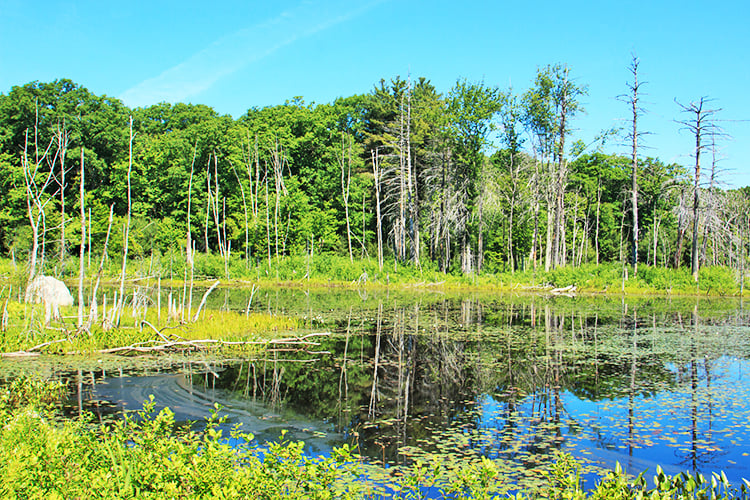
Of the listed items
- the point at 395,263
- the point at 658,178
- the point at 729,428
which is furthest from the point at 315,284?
the point at 658,178

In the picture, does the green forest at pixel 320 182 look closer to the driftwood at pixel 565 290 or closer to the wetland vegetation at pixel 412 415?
the driftwood at pixel 565 290

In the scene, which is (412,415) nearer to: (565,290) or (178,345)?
(178,345)

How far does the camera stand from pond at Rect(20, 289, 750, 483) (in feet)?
23.3

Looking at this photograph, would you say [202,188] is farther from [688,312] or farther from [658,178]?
[658,178]

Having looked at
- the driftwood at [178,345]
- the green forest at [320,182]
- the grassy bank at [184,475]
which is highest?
the green forest at [320,182]

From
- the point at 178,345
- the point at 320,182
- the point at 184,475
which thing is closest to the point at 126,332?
the point at 178,345

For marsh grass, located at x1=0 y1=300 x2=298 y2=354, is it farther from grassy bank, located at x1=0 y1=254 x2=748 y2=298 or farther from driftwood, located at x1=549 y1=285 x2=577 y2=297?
driftwood, located at x1=549 y1=285 x2=577 y2=297

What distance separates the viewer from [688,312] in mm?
23125

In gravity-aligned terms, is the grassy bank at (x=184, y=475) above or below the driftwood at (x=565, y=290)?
above

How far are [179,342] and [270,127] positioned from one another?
1505 inches

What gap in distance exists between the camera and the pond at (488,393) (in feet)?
23.3

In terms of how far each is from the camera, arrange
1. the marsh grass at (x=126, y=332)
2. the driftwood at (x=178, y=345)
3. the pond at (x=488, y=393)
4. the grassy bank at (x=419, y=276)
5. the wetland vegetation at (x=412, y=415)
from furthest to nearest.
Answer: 1. the grassy bank at (x=419, y=276)
2. the marsh grass at (x=126, y=332)
3. the driftwood at (x=178, y=345)
4. the pond at (x=488, y=393)
5. the wetland vegetation at (x=412, y=415)

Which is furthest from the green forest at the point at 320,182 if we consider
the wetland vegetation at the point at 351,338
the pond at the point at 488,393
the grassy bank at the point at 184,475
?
the grassy bank at the point at 184,475

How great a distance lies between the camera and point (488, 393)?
32.4ft
